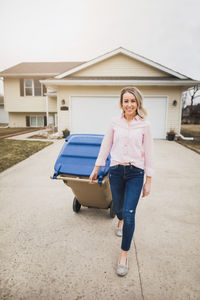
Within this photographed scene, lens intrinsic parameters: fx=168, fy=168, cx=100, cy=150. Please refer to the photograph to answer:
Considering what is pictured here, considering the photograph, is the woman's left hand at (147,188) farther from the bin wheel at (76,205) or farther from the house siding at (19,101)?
the house siding at (19,101)

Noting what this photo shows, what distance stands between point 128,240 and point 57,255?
2.69 ft

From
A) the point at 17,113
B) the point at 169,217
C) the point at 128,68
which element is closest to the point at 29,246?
the point at 169,217

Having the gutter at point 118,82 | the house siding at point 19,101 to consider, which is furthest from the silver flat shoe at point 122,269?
the house siding at point 19,101

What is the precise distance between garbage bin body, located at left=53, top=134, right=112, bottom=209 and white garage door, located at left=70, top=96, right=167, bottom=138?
8748 mm

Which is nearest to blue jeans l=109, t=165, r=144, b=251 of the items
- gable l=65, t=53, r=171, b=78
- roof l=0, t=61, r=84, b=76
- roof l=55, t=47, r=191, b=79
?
roof l=55, t=47, r=191, b=79

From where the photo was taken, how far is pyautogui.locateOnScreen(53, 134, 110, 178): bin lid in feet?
6.66

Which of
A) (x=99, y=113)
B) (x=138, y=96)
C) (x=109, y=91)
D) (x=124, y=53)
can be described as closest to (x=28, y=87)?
(x=99, y=113)

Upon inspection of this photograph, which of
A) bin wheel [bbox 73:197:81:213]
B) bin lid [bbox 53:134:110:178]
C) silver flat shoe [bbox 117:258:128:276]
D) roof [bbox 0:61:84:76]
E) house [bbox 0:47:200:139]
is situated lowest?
silver flat shoe [bbox 117:258:128:276]

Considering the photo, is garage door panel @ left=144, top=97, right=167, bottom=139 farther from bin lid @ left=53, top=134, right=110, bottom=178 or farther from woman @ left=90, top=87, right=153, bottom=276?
woman @ left=90, top=87, right=153, bottom=276

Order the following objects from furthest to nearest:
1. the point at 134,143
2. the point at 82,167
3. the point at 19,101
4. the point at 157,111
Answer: the point at 19,101, the point at 157,111, the point at 82,167, the point at 134,143

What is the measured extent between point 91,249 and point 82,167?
3.07 feet

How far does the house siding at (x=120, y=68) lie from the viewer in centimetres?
1116

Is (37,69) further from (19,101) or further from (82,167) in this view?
(82,167)

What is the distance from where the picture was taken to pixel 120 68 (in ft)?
37.1
